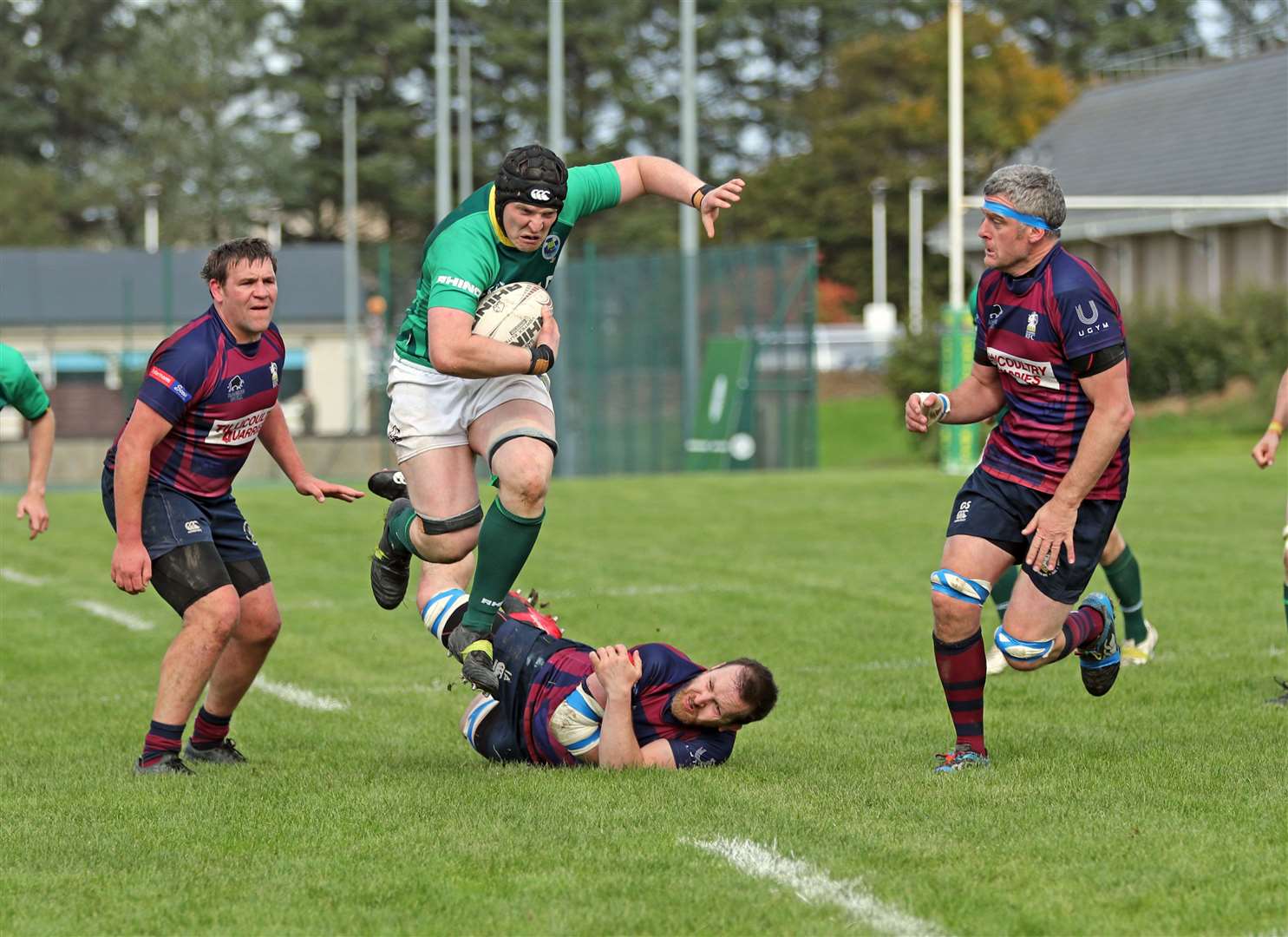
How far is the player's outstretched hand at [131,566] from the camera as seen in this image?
7.21 meters

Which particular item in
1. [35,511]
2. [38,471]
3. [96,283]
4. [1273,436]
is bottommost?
[35,511]

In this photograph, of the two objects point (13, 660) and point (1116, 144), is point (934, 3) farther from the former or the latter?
point (13, 660)

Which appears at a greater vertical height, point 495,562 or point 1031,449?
point 1031,449

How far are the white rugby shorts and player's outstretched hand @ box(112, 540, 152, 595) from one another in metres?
1.22

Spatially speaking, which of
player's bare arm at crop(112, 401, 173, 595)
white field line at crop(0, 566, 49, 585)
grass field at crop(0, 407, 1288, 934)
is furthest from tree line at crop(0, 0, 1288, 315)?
player's bare arm at crop(112, 401, 173, 595)

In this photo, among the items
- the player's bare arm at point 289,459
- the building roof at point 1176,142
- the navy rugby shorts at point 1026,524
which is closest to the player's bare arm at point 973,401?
the navy rugby shorts at point 1026,524

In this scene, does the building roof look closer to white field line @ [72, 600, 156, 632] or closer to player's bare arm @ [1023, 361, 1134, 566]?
white field line @ [72, 600, 156, 632]

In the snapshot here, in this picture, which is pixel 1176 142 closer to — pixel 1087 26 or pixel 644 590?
pixel 1087 26

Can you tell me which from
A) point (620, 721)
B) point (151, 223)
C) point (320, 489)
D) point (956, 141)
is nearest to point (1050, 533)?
point (620, 721)

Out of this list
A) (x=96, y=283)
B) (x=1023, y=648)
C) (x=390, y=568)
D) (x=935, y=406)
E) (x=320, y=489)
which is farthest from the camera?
(x=96, y=283)

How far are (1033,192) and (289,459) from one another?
10.7ft

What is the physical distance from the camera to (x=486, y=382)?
7945mm

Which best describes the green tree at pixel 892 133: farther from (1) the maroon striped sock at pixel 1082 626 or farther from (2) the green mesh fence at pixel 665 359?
(1) the maroon striped sock at pixel 1082 626

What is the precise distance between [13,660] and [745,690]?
5.82 m
